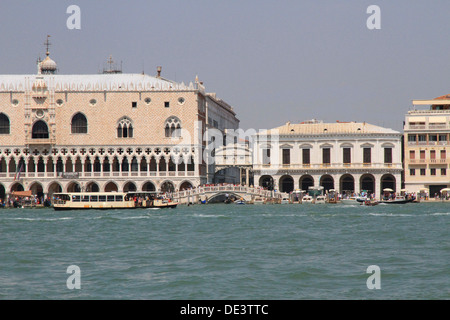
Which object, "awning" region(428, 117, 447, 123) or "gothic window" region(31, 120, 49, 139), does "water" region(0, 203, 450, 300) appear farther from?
"awning" region(428, 117, 447, 123)

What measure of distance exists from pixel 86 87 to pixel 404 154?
3246cm

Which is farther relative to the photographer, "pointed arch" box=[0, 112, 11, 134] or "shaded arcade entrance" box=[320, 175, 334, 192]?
"shaded arcade entrance" box=[320, 175, 334, 192]

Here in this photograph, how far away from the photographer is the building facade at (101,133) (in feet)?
260

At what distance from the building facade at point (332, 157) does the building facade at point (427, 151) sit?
147cm

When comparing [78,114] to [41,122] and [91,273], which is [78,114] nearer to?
[41,122]

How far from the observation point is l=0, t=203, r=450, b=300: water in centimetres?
1944

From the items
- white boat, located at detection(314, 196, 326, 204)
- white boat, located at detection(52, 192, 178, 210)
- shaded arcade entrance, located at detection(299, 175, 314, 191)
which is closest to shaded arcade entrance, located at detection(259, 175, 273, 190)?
shaded arcade entrance, located at detection(299, 175, 314, 191)

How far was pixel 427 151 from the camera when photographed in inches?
3150

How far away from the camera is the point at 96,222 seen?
46344 millimetres

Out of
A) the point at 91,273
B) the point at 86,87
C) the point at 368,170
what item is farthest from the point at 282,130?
the point at 91,273

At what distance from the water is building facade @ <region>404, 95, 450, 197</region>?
39082 mm

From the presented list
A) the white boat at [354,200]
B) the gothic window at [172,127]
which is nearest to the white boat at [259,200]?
the white boat at [354,200]
